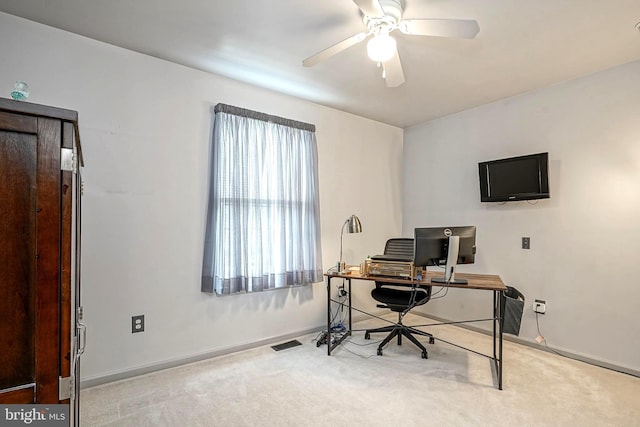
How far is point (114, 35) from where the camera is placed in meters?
2.35

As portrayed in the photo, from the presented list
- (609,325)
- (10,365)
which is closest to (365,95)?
(609,325)

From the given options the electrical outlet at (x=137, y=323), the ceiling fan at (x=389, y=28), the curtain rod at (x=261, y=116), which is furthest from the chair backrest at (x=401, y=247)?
the electrical outlet at (x=137, y=323)

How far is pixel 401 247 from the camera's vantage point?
343cm

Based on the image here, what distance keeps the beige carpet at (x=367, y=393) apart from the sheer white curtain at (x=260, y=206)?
77 cm

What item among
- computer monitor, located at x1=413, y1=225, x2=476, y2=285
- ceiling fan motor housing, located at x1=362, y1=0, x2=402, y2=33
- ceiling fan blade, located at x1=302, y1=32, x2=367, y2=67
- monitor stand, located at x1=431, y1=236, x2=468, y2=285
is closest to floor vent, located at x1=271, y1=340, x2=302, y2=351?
computer monitor, located at x1=413, y1=225, x2=476, y2=285

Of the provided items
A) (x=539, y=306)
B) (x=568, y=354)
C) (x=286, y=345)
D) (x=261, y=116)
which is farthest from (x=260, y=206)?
(x=568, y=354)

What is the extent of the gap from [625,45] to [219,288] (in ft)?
12.5

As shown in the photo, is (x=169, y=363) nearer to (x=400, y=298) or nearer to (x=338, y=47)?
(x=400, y=298)

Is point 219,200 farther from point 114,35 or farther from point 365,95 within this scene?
point 365,95

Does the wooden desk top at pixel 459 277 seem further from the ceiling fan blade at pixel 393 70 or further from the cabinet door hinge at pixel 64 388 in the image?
the cabinet door hinge at pixel 64 388

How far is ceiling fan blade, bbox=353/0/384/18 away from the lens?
64.5 inches

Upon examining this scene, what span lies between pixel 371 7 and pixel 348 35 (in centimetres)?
69

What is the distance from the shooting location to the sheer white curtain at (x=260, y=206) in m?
2.89

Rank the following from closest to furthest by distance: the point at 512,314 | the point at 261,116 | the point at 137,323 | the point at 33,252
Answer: the point at 33,252 → the point at 137,323 → the point at 512,314 → the point at 261,116
